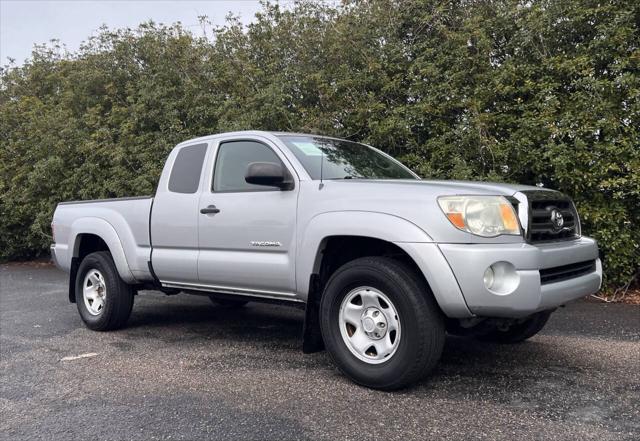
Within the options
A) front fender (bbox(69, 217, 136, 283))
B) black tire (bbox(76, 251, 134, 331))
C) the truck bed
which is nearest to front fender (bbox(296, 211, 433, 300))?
the truck bed

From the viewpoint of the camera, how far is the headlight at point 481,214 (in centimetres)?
351

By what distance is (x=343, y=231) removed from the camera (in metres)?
3.89

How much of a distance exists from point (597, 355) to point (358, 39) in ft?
19.1

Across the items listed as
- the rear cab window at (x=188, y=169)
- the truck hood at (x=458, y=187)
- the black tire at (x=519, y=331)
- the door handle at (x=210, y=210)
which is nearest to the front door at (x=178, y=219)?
the rear cab window at (x=188, y=169)

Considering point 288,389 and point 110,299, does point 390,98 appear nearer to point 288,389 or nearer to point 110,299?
point 110,299

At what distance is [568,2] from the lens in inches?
268

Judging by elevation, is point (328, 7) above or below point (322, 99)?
above

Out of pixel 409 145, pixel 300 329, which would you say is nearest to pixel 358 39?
pixel 409 145

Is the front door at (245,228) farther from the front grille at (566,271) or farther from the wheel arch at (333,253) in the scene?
the front grille at (566,271)

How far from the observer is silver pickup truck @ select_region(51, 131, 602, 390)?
137 inches

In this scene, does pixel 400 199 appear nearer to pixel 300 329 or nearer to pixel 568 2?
pixel 300 329

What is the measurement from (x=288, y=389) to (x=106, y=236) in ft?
9.73

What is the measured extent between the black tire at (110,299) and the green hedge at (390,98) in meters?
3.75

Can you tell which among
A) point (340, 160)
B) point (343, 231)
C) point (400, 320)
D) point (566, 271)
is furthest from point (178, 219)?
point (566, 271)
